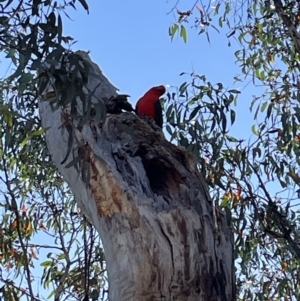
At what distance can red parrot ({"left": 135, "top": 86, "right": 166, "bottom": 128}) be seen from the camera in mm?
3479

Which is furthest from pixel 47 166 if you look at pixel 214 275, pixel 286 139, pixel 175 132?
pixel 214 275

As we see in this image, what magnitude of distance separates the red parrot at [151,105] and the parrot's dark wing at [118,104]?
2.43ft

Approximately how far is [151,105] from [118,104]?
943 mm

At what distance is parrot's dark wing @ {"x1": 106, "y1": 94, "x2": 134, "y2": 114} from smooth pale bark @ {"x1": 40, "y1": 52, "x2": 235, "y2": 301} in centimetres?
15

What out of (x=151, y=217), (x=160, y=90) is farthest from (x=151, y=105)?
(x=151, y=217)

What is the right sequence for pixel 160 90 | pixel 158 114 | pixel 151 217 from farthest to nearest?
pixel 160 90
pixel 158 114
pixel 151 217

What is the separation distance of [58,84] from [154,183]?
48cm

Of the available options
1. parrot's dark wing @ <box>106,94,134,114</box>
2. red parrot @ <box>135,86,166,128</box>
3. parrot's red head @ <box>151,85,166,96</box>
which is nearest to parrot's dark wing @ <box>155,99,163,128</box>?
red parrot @ <box>135,86,166,128</box>

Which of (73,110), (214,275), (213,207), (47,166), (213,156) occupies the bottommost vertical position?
(214,275)

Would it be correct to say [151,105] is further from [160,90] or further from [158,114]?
[160,90]

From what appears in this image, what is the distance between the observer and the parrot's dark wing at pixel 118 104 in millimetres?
2617

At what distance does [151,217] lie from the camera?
196cm

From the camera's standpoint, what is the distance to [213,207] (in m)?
2.13

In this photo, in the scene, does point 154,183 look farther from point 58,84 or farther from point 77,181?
point 58,84
